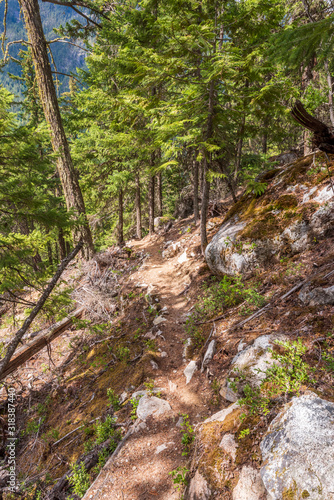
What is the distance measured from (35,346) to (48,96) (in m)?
7.77

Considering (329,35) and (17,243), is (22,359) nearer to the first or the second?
(17,243)

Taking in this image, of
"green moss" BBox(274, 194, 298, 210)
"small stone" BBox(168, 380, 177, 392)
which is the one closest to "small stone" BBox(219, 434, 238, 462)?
"small stone" BBox(168, 380, 177, 392)

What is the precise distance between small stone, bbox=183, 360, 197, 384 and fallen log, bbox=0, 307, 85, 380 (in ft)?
12.4

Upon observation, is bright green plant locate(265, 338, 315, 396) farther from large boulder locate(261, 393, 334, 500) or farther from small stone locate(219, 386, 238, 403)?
small stone locate(219, 386, 238, 403)

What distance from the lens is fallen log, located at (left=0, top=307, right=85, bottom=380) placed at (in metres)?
6.60

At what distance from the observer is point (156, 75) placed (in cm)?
639

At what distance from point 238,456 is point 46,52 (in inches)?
416

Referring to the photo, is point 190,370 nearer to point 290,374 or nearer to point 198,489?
point 198,489

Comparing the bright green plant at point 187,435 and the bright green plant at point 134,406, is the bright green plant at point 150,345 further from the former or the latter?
the bright green plant at point 187,435

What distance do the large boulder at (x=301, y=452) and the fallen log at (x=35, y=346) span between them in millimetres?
6184

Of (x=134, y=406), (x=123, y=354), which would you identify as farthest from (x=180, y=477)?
(x=123, y=354)

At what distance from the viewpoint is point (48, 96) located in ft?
24.2

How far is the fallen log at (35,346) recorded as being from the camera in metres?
6.60

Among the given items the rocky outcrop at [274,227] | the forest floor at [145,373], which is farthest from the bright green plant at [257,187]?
the forest floor at [145,373]
